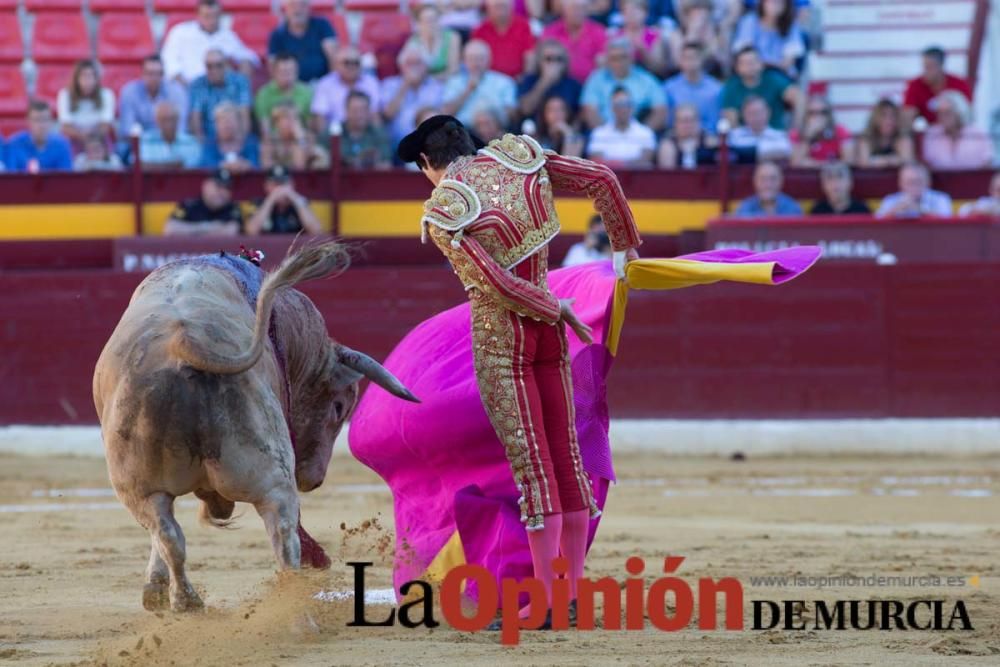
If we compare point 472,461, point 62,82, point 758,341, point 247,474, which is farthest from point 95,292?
point 247,474

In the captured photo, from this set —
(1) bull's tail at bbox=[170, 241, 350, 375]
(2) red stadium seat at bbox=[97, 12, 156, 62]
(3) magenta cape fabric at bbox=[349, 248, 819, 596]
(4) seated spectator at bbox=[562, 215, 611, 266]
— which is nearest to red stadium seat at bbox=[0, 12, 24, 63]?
(2) red stadium seat at bbox=[97, 12, 156, 62]

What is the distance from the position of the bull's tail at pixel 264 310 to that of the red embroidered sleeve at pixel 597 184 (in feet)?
2.05

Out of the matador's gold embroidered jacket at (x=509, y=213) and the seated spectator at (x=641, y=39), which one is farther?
the seated spectator at (x=641, y=39)

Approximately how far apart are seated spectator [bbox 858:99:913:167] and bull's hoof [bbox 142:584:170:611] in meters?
6.26

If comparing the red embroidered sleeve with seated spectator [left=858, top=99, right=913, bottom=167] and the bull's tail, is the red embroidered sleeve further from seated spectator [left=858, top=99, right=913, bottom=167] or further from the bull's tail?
seated spectator [left=858, top=99, right=913, bottom=167]

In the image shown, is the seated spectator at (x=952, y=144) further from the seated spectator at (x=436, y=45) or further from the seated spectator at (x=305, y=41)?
the seated spectator at (x=305, y=41)

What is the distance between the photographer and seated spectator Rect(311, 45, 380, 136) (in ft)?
32.9

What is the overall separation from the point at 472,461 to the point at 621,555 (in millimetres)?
1286

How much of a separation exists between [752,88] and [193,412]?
636cm

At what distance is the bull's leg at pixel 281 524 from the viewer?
13.8ft

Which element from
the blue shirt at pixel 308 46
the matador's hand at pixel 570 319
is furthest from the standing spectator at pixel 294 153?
the matador's hand at pixel 570 319

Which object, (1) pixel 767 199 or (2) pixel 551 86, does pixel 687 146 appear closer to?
(1) pixel 767 199

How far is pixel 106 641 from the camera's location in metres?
4.39

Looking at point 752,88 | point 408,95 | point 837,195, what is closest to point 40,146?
point 408,95
